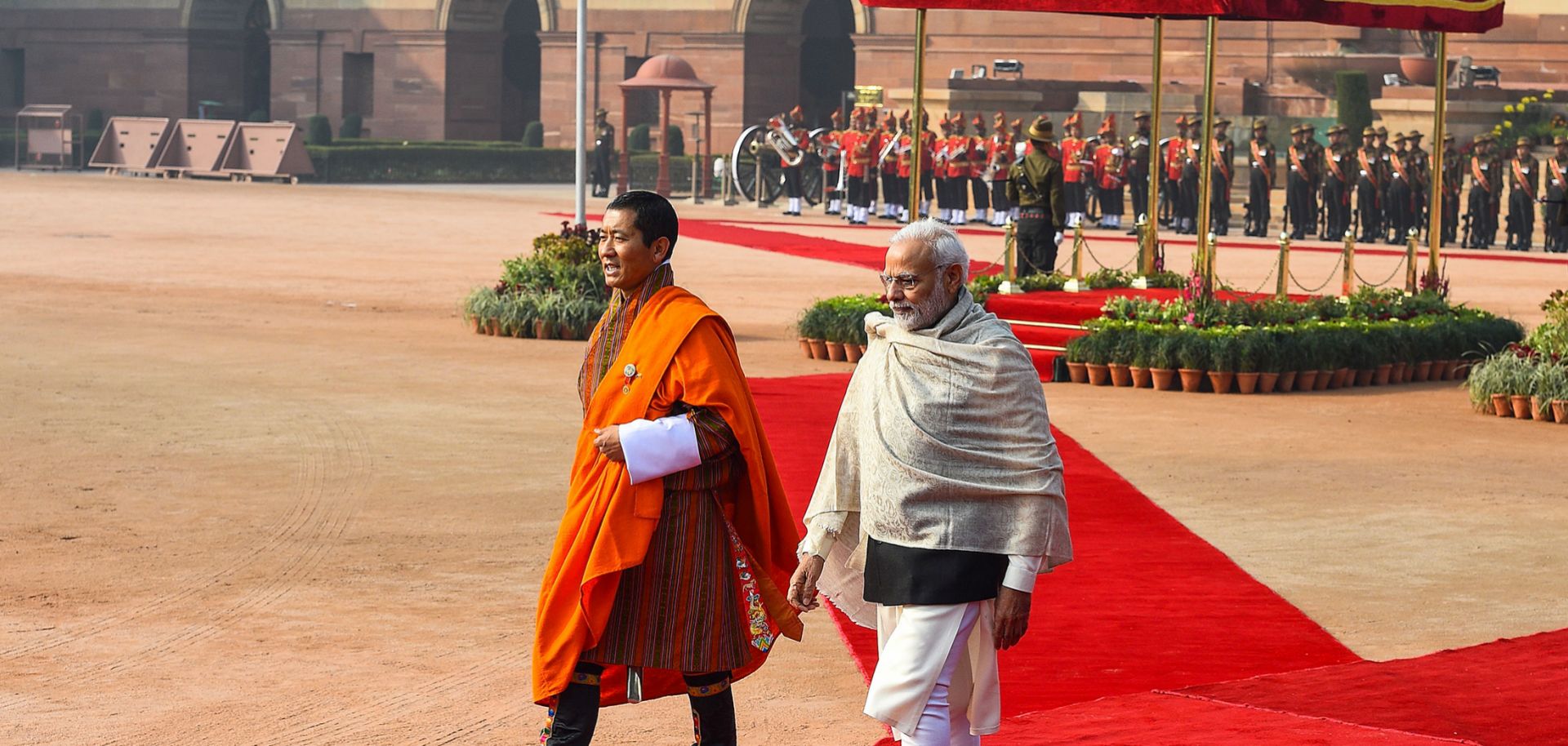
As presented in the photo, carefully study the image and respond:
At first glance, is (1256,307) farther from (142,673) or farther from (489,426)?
(142,673)

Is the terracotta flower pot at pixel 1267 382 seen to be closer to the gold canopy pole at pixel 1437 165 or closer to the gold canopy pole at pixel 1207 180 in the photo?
the gold canopy pole at pixel 1207 180

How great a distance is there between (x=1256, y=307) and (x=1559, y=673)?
8.87 metres

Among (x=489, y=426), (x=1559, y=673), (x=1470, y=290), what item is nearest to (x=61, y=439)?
(x=489, y=426)

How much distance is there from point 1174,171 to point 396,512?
25.0m

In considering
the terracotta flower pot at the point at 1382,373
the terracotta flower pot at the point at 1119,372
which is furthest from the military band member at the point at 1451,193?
the terracotta flower pot at the point at 1119,372

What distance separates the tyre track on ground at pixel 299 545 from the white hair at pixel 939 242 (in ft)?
10.2

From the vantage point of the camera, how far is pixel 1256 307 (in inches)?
606

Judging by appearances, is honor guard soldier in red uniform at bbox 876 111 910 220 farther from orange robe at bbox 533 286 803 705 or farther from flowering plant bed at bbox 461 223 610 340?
orange robe at bbox 533 286 803 705

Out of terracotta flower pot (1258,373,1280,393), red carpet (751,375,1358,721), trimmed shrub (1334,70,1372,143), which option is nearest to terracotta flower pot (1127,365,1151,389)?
terracotta flower pot (1258,373,1280,393)

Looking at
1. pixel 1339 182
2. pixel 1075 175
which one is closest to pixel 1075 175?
pixel 1075 175

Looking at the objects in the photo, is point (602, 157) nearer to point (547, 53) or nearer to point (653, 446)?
point (547, 53)

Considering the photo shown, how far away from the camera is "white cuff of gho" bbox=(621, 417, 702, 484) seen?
496 centimetres

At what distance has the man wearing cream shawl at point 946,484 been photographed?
15.7 ft

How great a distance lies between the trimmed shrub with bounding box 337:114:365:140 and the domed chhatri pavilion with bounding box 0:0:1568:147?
0.50m
